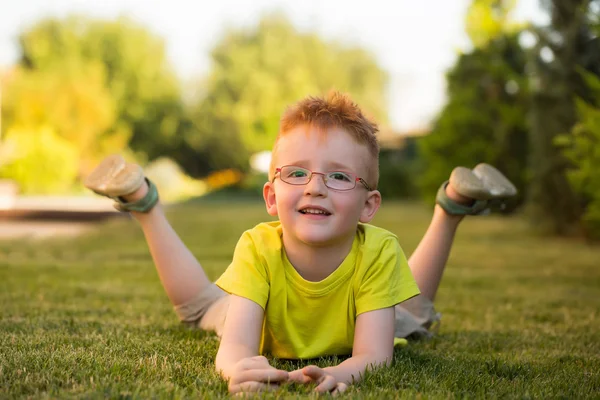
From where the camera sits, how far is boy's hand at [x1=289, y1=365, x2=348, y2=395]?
6.65 feet

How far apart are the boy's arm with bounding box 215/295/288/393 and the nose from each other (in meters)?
0.42

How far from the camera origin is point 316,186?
231 centimetres

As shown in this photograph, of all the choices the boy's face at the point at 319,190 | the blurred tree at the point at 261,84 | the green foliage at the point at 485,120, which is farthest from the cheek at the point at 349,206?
the blurred tree at the point at 261,84

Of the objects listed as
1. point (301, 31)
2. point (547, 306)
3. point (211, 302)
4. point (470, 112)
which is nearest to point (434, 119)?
point (470, 112)

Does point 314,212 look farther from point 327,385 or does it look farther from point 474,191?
point 474,191

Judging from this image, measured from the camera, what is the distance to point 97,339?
2.78m

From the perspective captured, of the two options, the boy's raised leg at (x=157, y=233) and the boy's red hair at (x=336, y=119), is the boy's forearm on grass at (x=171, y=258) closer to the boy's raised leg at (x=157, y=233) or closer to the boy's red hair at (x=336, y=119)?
the boy's raised leg at (x=157, y=233)

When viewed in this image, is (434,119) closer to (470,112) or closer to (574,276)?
(470,112)

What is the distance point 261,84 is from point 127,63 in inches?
267

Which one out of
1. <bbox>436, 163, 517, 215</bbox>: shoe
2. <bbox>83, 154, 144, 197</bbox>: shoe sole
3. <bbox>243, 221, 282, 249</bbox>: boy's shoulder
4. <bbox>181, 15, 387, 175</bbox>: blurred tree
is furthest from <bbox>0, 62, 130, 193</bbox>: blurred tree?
<bbox>243, 221, 282, 249</bbox>: boy's shoulder

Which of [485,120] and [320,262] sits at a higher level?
[485,120]

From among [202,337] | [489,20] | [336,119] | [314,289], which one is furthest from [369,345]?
[489,20]

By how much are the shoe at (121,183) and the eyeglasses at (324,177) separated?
95cm

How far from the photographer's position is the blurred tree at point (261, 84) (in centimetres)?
3105
